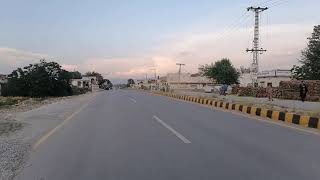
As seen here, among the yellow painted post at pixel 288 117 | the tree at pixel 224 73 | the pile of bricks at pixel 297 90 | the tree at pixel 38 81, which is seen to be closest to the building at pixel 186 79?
the tree at pixel 224 73

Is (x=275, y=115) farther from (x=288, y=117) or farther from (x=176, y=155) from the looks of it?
(x=176, y=155)

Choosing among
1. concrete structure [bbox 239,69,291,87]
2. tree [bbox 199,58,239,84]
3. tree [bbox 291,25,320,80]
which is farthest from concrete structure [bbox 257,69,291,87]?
tree [bbox 199,58,239,84]

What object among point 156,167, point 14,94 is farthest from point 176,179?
point 14,94

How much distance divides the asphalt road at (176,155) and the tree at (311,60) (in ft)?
193

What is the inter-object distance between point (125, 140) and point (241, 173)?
555 centimetres

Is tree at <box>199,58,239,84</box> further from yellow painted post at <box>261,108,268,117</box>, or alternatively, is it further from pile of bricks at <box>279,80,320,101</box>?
yellow painted post at <box>261,108,268,117</box>

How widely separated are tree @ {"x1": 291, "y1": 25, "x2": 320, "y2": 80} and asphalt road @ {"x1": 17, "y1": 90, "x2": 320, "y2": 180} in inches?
2316

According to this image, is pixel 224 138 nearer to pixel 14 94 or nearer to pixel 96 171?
pixel 96 171

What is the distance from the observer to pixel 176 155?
36.4 feet

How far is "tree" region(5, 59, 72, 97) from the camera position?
3494 inches

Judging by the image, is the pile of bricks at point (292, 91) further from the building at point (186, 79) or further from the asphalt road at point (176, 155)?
the building at point (186, 79)

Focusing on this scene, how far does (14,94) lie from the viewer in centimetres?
8944

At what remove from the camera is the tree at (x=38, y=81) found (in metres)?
88.8

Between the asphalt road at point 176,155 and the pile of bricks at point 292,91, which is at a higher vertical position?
the pile of bricks at point 292,91
